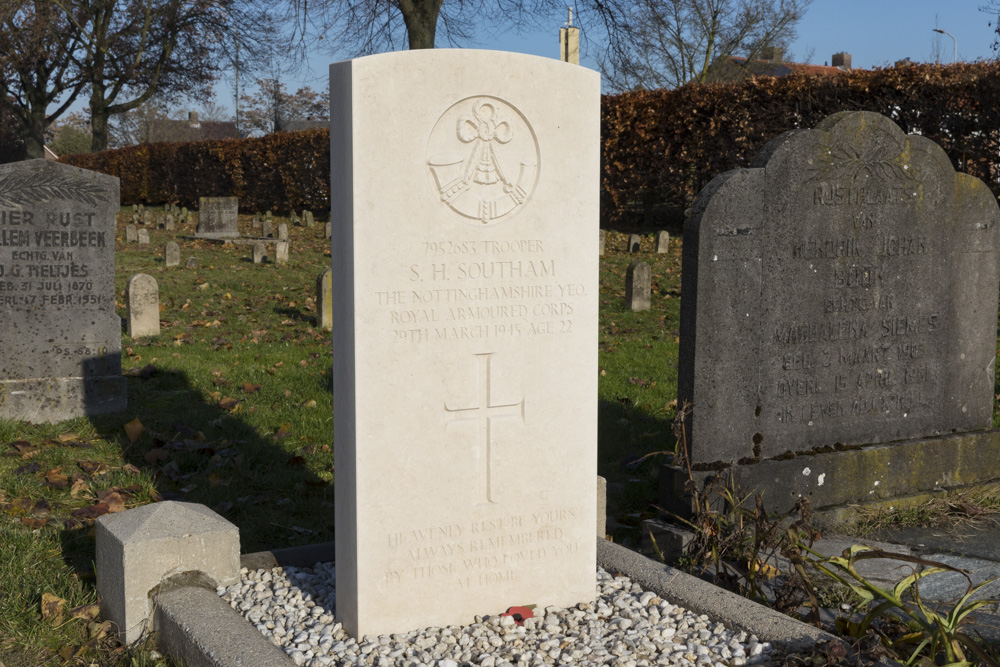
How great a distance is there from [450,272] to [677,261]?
12903mm

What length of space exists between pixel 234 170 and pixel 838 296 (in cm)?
3004

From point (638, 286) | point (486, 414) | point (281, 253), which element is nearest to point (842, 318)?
point (486, 414)

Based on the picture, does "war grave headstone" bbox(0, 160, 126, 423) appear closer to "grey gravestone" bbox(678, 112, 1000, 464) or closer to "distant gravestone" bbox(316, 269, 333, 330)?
"distant gravestone" bbox(316, 269, 333, 330)

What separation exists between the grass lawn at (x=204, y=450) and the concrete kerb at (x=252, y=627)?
19 cm

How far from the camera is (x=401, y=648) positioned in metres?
3.35

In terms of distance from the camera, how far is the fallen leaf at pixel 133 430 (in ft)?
20.7

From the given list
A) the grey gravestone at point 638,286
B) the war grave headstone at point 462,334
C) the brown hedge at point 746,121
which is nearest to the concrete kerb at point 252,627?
the war grave headstone at point 462,334

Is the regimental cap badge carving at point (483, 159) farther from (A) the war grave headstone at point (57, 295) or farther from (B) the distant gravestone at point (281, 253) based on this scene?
(B) the distant gravestone at point (281, 253)

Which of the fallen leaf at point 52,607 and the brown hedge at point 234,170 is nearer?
the fallen leaf at point 52,607

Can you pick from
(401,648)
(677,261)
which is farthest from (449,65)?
(677,261)

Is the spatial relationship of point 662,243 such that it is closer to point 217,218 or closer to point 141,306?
point 141,306

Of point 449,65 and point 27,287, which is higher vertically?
point 449,65

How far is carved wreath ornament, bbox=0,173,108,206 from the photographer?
6.87 metres

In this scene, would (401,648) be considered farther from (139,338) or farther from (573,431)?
(139,338)
